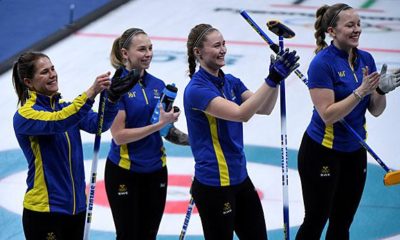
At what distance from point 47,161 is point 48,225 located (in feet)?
1.17

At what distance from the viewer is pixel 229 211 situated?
5449 millimetres

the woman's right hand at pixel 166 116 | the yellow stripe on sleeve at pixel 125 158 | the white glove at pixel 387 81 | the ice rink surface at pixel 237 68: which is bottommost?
the ice rink surface at pixel 237 68

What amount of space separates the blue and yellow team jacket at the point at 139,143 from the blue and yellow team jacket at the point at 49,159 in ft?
2.09

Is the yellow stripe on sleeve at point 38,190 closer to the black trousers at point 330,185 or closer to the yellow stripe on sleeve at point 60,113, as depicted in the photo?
the yellow stripe on sleeve at point 60,113

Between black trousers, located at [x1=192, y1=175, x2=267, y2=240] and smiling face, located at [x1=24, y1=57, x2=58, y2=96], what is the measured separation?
3.33 feet

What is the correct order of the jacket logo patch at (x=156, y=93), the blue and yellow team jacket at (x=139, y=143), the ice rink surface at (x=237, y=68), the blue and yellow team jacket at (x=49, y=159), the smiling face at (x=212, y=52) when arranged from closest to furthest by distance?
the blue and yellow team jacket at (x=49, y=159)
the smiling face at (x=212, y=52)
the blue and yellow team jacket at (x=139, y=143)
the jacket logo patch at (x=156, y=93)
the ice rink surface at (x=237, y=68)

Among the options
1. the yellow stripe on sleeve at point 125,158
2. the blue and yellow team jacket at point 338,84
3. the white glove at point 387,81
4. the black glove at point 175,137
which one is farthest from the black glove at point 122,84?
the white glove at point 387,81

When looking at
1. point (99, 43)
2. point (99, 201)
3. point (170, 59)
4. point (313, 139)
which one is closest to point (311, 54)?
point (170, 59)

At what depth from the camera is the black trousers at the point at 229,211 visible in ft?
17.9

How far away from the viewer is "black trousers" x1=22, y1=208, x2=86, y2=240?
17.1ft

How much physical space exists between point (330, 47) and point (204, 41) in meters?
0.92

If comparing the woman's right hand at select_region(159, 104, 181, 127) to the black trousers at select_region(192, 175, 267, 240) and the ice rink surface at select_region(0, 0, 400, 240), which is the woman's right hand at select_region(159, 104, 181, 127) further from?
the ice rink surface at select_region(0, 0, 400, 240)

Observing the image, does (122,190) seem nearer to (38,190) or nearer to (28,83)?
(38,190)

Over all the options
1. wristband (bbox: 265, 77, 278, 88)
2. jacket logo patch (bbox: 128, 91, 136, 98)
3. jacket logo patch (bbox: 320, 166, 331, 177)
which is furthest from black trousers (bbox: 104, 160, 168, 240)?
wristband (bbox: 265, 77, 278, 88)
